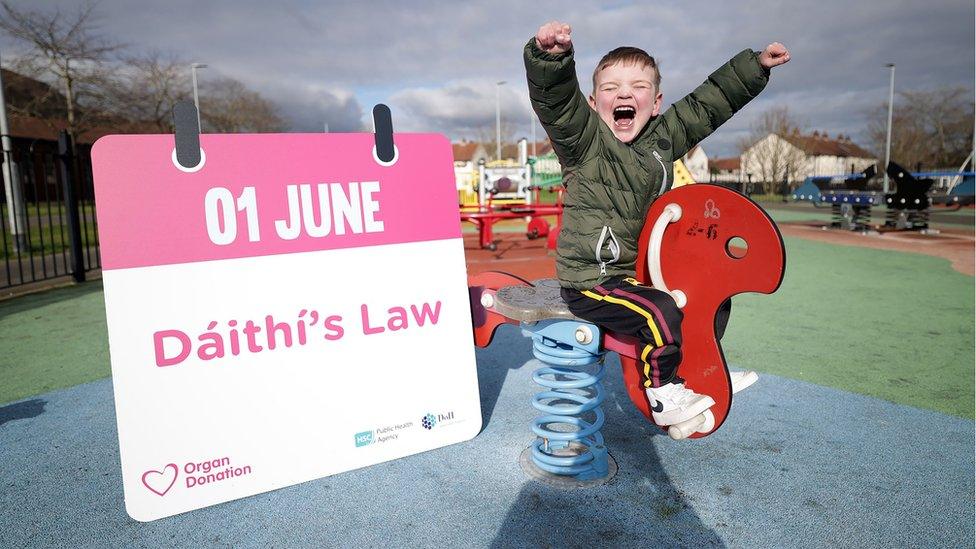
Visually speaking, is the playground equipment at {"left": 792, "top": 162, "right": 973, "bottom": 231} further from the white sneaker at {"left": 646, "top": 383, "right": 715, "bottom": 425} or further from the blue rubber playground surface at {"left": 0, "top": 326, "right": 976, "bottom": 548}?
the white sneaker at {"left": 646, "top": 383, "right": 715, "bottom": 425}

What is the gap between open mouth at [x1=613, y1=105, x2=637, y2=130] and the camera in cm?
213

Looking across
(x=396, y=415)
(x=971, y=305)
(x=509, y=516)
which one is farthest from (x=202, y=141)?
(x=971, y=305)

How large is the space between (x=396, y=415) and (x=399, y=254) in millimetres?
704

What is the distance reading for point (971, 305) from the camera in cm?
548

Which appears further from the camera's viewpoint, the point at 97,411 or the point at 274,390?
the point at 97,411

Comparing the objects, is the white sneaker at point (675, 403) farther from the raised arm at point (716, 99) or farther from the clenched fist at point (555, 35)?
the clenched fist at point (555, 35)

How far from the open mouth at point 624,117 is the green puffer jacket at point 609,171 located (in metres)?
0.08

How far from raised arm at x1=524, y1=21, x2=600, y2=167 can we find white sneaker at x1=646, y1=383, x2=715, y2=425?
0.94 m

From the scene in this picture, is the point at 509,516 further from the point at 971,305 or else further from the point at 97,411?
the point at 971,305

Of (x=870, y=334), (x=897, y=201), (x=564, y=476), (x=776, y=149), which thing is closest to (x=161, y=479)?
(x=564, y=476)

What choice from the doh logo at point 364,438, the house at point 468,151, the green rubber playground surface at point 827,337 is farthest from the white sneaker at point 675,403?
the house at point 468,151

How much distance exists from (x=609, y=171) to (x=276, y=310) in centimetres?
143

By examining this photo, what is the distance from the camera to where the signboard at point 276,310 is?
1.94m

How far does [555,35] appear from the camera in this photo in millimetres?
1715
